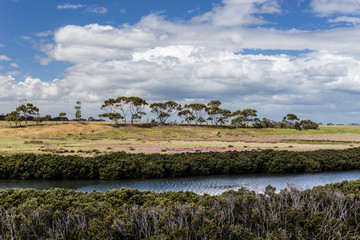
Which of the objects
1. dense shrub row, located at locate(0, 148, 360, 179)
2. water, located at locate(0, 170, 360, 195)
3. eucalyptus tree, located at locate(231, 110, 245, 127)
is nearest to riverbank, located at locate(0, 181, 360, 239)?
water, located at locate(0, 170, 360, 195)

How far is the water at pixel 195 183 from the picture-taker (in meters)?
32.1

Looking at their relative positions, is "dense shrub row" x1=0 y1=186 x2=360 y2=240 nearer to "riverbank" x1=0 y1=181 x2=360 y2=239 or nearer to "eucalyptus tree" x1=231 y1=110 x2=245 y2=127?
"riverbank" x1=0 y1=181 x2=360 y2=239

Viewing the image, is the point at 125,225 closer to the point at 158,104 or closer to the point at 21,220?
the point at 21,220

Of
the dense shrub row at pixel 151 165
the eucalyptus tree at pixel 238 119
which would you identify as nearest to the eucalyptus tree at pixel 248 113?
the eucalyptus tree at pixel 238 119

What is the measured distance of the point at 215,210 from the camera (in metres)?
16.0

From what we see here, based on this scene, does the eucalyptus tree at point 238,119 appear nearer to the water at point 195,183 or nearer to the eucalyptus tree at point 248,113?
the eucalyptus tree at point 248,113

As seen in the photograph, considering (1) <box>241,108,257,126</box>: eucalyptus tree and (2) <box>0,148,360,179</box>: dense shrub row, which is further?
(1) <box>241,108,257,126</box>: eucalyptus tree

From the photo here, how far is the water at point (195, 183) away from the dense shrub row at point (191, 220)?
1369cm

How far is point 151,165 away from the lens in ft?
124

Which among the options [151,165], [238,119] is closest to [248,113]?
[238,119]

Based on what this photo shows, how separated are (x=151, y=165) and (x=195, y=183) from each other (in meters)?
6.41

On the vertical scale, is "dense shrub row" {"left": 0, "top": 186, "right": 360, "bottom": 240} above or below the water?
above

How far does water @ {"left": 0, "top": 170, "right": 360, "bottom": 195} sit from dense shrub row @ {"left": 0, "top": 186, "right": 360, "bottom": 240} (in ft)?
44.9

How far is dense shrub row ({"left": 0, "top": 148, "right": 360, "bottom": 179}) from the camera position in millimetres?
36812
